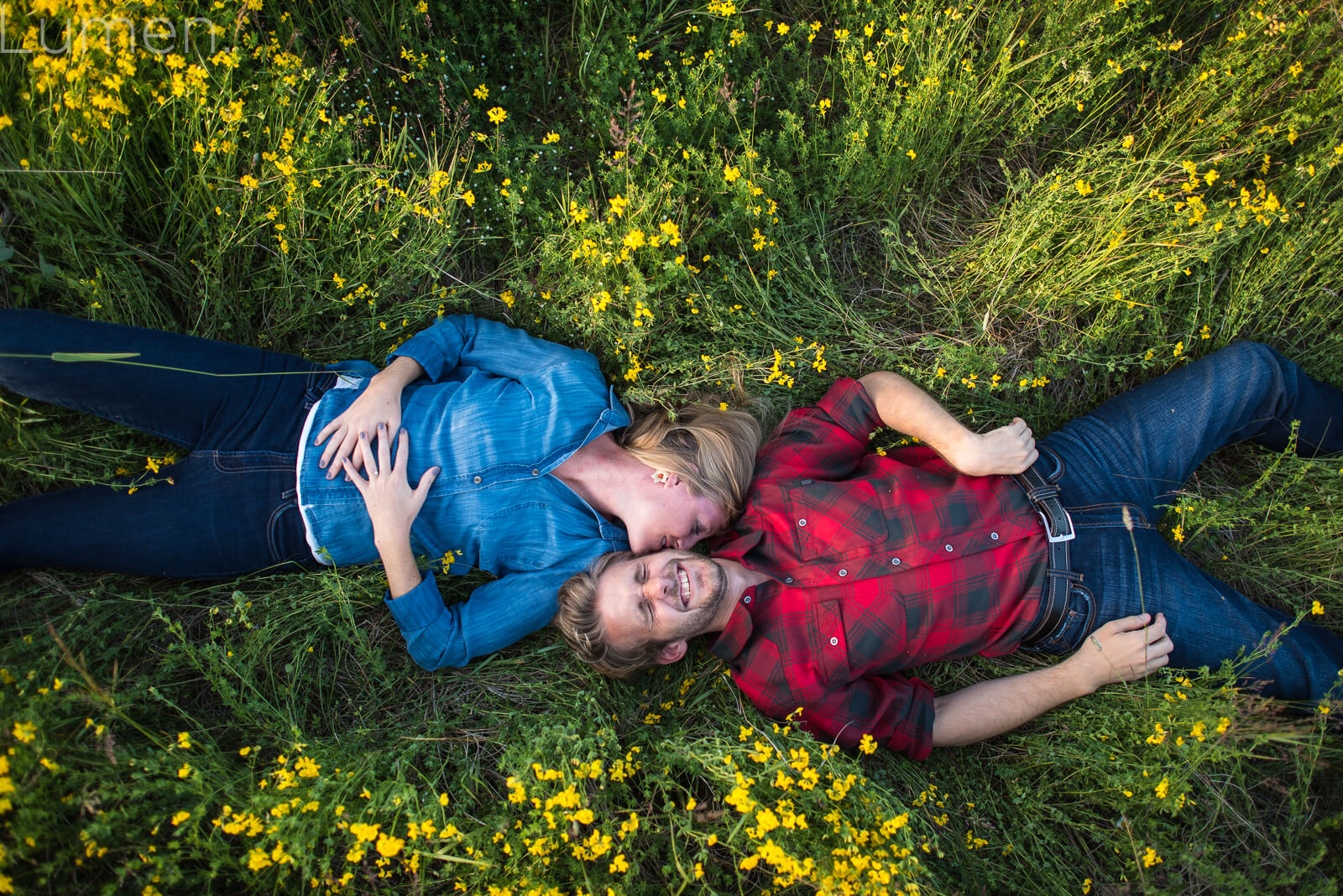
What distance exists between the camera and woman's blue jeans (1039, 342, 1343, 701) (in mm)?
3049

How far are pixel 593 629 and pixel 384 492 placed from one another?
105 centimetres

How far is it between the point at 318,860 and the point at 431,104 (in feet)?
11.1

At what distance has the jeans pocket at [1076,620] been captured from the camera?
121 inches

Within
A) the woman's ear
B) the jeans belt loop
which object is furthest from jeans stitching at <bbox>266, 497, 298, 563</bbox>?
the jeans belt loop

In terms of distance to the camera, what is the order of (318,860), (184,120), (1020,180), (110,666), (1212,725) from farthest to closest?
(1020,180) < (184,120) < (110,666) < (1212,725) < (318,860)

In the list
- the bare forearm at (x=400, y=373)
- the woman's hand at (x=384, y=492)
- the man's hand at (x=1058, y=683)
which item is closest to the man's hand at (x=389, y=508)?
the woman's hand at (x=384, y=492)

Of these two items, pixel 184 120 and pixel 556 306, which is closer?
pixel 184 120

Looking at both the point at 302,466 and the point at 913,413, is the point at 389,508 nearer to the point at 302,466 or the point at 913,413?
the point at 302,466

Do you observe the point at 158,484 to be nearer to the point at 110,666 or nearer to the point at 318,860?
the point at 110,666

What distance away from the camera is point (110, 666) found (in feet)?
9.62

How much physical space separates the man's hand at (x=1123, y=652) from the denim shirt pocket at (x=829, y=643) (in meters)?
1.00

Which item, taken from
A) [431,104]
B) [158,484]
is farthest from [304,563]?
[431,104]

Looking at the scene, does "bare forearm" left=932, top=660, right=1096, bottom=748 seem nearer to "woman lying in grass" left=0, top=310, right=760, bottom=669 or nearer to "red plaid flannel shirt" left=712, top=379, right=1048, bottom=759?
"red plaid flannel shirt" left=712, top=379, right=1048, bottom=759

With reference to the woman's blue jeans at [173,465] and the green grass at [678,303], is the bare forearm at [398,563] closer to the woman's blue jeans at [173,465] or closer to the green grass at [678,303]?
the green grass at [678,303]
